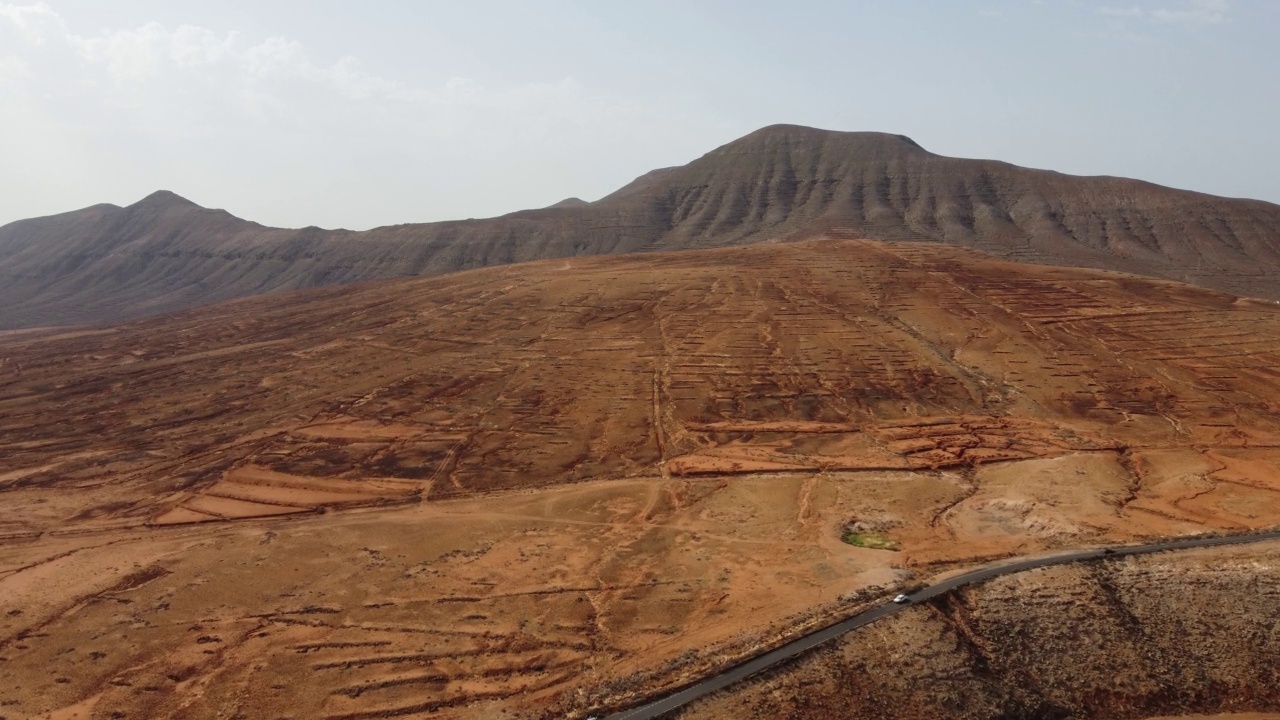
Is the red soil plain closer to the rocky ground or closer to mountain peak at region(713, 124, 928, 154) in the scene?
the rocky ground

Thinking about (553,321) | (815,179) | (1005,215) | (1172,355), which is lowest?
(1172,355)

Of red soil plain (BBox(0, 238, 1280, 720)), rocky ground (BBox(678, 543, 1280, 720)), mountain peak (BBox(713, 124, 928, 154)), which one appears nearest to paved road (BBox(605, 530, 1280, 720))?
rocky ground (BBox(678, 543, 1280, 720))

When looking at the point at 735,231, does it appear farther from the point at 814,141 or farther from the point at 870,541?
the point at 870,541

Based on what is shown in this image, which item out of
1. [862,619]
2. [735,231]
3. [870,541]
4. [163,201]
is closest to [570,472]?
[870,541]

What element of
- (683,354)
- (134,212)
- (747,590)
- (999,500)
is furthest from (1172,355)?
(134,212)

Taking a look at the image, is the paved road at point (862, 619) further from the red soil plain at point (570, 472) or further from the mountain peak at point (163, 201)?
the mountain peak at point (163, 201)

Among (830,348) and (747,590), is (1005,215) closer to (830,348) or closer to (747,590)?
(830,348)
